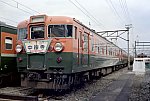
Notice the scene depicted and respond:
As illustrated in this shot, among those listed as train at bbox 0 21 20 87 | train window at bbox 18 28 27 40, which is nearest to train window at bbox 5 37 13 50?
train at bbox 0 21 20 87

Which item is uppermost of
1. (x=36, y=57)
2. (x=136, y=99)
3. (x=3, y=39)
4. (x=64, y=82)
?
(x=3, y=39)

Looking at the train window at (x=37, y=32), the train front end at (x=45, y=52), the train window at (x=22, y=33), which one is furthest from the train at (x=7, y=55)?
the train window at (x=37, y=32)

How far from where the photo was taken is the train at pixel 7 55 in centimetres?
1209

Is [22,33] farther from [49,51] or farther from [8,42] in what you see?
[8,42]

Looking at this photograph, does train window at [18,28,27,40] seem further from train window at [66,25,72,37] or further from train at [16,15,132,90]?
train window at [66,25,72,37]

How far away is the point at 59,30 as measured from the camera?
1020cm

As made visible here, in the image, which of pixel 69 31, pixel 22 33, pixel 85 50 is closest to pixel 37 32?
pixel 22 33

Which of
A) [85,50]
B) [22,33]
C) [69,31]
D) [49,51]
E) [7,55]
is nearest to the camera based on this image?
[49,51]

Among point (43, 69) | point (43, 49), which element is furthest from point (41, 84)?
point (43, 49)

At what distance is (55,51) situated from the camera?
9.91 metres

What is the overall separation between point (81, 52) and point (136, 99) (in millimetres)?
3317

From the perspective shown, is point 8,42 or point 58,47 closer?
point 58,47

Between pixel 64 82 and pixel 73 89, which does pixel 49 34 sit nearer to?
pixel 64 82

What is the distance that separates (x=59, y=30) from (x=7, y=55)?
3.79 m
